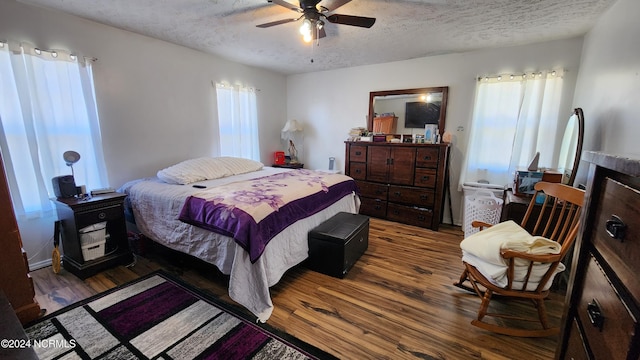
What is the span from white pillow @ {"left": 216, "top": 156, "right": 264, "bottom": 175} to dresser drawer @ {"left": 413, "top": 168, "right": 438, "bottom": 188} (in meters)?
2.23

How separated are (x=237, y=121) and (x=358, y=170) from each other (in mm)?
2069

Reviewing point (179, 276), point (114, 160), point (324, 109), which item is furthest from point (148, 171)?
point (324, 109)

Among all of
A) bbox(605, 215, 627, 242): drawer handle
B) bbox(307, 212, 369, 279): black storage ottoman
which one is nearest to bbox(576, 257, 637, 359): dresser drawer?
bbox(605, 215, 627, 242): drawer handle

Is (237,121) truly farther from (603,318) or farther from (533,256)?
(603,318)

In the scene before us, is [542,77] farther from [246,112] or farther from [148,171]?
[148,171]

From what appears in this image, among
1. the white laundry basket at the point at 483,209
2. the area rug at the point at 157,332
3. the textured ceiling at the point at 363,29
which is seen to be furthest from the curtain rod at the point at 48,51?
the white laundry basket at the point at 483,209

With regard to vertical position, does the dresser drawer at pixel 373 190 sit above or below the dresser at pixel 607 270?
below

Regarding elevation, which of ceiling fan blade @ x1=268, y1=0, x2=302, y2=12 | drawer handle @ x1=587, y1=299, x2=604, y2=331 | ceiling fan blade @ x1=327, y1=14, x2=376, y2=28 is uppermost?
ceiling fan blade @ x1=268, y1=0, x2=302, y2=12

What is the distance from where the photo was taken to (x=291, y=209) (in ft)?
7.09

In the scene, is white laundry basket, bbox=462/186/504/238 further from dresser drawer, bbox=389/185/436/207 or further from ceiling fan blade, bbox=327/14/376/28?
ceiling fan blade, bbox=327/14/376/28

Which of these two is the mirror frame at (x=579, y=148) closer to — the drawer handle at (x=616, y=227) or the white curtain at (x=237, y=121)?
the drawer handle at (x=616, y=227)

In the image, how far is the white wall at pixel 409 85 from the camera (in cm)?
298

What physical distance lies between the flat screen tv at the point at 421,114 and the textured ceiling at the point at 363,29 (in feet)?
2.18

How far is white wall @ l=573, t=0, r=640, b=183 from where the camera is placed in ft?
5.46
